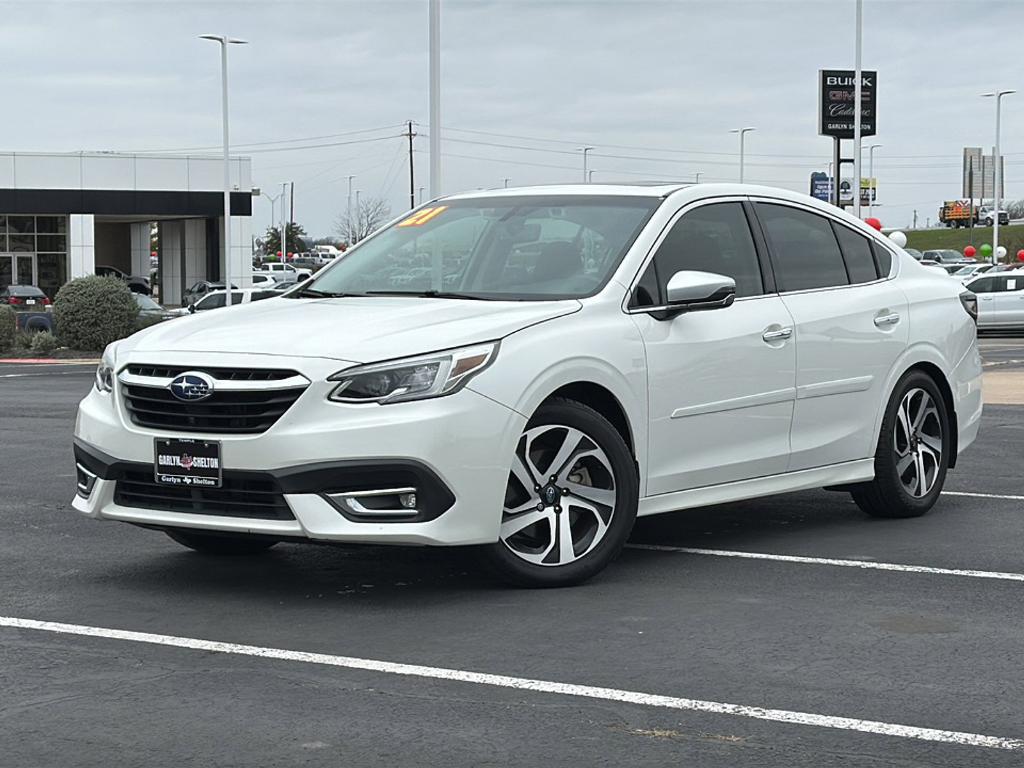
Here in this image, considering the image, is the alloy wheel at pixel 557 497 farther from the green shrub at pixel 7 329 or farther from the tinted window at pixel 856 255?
the green shrub at pixel 7 329

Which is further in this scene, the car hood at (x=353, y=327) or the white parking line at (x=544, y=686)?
the car hood at (x=353, y=327)

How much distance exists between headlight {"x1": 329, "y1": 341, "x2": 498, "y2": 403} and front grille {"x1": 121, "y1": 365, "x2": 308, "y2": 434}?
0.62 feet

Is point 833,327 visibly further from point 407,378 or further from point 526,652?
point 526,652

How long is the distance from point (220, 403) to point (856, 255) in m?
3.94

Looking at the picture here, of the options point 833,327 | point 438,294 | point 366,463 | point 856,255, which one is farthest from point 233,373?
point 856,255

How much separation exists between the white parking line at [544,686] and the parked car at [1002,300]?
34687mm

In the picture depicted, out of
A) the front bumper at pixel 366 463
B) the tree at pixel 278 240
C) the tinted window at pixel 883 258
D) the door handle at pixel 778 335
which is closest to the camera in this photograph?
the front bumper at pixel 366 463

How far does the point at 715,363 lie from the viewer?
7.64m

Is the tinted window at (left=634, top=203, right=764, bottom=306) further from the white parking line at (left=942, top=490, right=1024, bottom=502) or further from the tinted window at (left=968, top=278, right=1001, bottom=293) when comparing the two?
the tinted window at (left=968, top=278, right=1001, bottom=293)

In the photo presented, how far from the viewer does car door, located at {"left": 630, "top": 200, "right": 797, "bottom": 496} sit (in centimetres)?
742

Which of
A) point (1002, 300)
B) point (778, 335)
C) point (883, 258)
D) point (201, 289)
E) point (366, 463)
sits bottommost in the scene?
point (201, 289)

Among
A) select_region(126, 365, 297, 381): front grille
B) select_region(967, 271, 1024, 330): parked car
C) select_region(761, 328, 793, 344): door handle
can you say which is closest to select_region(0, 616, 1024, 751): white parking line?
select_region(126, 365, 297, 381): front grille

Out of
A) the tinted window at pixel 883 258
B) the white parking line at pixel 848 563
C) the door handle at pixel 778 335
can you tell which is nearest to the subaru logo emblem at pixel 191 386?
the white parking line at pixel 848 563

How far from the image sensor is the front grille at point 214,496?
6445mm
